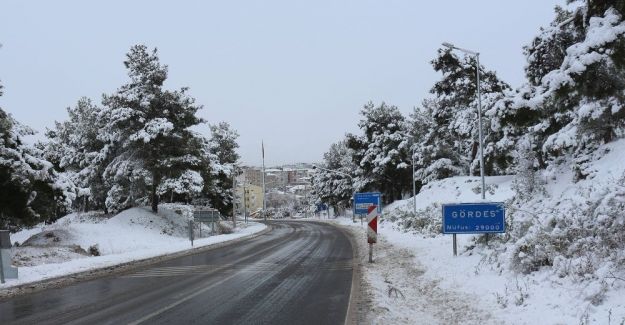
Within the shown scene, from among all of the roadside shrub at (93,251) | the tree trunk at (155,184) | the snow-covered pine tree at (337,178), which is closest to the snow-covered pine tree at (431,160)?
the snow-covered pine tree at (337,178)

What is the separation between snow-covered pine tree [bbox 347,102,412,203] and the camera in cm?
5456

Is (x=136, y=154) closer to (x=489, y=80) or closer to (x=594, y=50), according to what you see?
(x=489, y=80)

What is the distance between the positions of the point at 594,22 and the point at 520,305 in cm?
658

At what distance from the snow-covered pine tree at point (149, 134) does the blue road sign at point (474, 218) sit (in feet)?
79.3

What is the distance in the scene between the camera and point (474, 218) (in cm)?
1384

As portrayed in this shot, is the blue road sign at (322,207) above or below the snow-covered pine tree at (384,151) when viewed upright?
below

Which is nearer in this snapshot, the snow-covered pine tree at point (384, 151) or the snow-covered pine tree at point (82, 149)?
the snow-covered pine tree at point (82, 149)

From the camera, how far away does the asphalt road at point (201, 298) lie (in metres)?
8.73

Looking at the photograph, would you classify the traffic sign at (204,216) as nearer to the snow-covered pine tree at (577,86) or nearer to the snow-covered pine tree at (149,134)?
the snow-covered pine tree at (149,134)

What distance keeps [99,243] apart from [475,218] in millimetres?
20224

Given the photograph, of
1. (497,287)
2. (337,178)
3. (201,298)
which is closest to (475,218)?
(497,287)

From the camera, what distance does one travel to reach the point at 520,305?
8008 mm

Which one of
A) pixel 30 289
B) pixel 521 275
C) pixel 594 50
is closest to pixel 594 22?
pixel 594 50

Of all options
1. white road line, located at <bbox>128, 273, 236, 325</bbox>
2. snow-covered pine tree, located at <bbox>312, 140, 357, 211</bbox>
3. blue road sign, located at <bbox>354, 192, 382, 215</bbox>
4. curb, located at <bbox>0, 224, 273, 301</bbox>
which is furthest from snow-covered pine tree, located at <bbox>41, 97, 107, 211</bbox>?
snow-covered pine tree, located at <bbox>312, 140, 357, 211</bbox>
